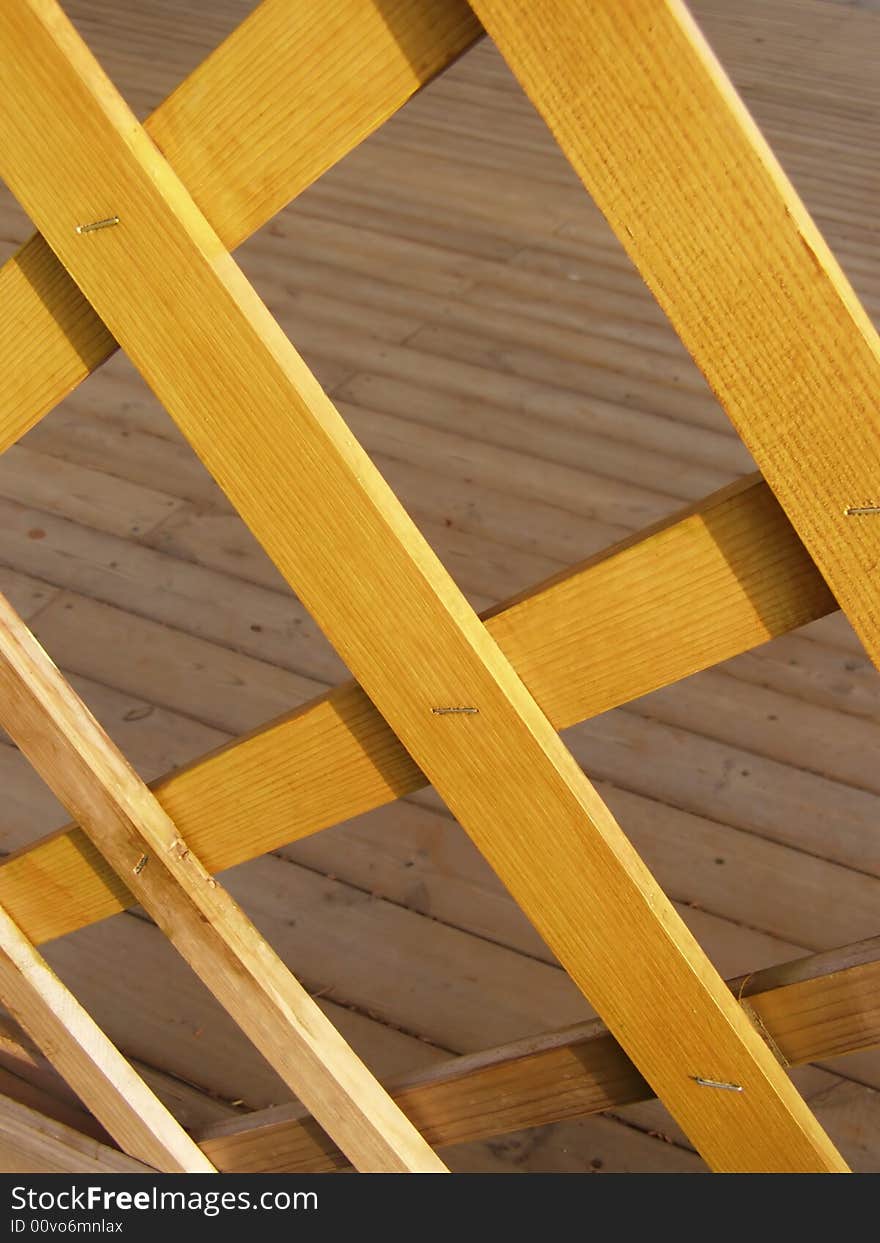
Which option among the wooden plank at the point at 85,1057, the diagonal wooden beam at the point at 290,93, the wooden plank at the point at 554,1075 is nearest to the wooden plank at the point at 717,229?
the diagonal wooden beam at the point at 290,93

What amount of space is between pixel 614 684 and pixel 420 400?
5.42 ft

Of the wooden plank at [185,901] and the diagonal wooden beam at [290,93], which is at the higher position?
the diagonal wooden beam at [290,93]

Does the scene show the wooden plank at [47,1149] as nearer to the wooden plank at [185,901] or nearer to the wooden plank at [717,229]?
the wooden plank at [185,901]

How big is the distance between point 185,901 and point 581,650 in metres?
0.38

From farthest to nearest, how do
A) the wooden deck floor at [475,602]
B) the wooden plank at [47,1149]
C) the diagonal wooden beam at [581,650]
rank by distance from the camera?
the wooden deck floor at [475,602] < the wooden plank at [47,1149] < the diagonal wooden beam at [581,650]

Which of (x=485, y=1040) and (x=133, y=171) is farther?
(x=485, y=1040)

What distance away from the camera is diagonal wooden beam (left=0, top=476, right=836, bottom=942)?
0.70 meters

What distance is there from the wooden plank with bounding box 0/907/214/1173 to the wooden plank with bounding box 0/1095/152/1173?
2 centimetres

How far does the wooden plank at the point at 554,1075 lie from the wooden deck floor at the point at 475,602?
186 mm

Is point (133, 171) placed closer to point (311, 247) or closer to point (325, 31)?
point (325, 31)

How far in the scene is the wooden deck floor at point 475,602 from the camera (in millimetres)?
1389

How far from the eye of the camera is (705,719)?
170cm

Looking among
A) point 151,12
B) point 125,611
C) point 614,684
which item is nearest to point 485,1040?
point 614,684

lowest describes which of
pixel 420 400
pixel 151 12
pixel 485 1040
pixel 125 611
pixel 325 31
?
pixel 485 1040
